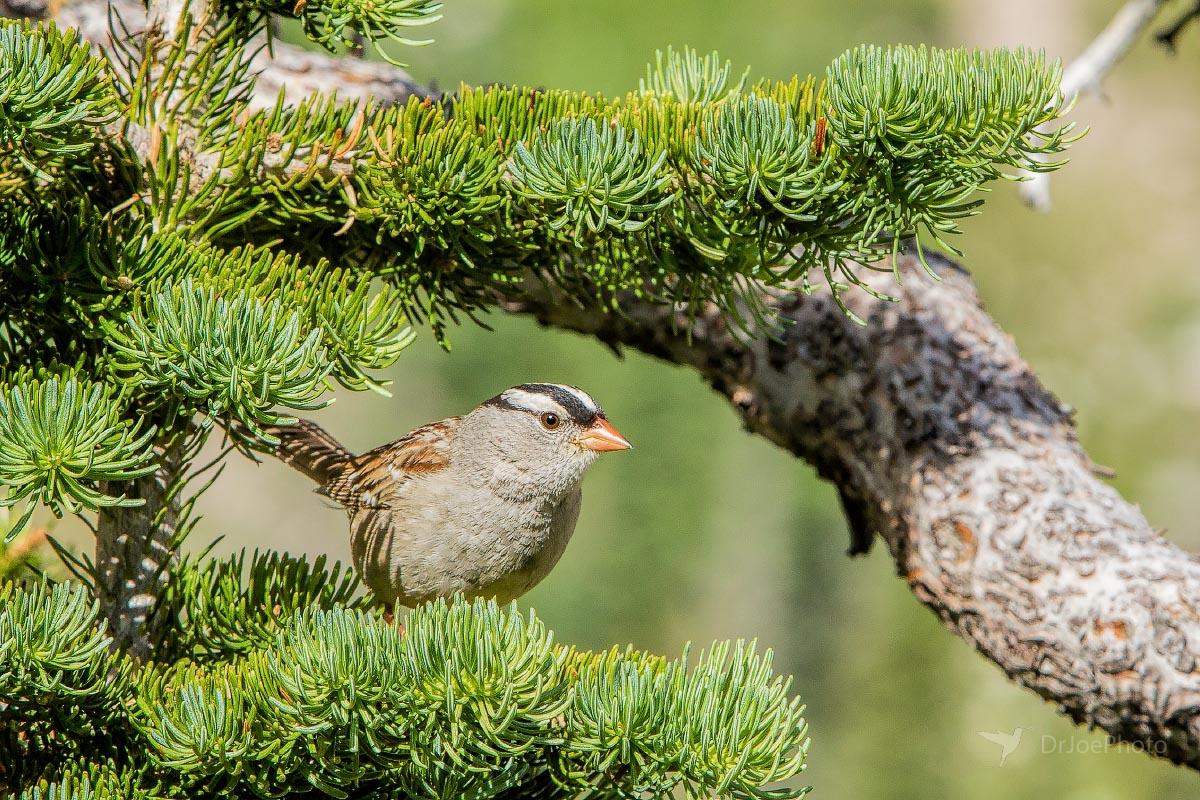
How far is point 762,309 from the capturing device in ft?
8.02

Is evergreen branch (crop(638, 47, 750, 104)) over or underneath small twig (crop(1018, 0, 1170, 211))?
underneath

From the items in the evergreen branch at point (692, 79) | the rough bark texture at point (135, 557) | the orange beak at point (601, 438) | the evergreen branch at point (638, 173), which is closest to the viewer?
the evergreen branch at point (638, 173)

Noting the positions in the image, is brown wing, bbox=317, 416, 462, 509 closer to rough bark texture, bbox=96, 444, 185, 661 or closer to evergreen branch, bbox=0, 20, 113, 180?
rough bark texture, bbox=96, 444, 185, 661

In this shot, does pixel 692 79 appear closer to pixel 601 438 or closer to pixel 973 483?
pixel 601 438

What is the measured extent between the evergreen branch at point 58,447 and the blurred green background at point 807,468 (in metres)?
→ 5.13

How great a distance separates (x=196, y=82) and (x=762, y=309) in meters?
1.32

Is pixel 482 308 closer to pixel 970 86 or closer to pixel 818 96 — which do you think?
pixel 818 96

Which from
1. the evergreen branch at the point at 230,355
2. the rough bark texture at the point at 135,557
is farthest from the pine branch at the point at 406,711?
the evergreen branch at the point at 230,355

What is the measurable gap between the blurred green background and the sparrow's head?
3.53 meters

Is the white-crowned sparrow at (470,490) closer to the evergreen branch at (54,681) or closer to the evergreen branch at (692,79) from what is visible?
the evergreen branch at (54,681)

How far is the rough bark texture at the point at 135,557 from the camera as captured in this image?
2.24 metres

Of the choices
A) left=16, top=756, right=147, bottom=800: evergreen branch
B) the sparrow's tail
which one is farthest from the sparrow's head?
left=16, top=756, right=147, bottom=800: evergreen branch

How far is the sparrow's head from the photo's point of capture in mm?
3242

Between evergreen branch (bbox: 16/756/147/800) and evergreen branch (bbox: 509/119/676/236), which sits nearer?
evergreen branch (bbox: 16/756/147/800)
